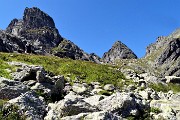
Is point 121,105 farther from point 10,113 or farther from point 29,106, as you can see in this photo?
point 10,113

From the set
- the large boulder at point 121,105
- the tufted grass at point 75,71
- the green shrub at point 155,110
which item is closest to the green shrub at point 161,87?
the tufted grass at point 75,71

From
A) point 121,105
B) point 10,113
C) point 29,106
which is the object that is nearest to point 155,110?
point 121,105

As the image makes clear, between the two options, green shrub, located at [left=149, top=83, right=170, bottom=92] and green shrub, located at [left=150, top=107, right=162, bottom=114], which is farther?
green shrub, located at [left=149, top=83, right=170, bottom=92]

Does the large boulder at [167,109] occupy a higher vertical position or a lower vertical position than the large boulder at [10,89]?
lower

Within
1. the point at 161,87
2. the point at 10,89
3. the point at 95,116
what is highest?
the point at 161,87

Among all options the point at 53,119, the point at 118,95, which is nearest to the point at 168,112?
the point at 118,95

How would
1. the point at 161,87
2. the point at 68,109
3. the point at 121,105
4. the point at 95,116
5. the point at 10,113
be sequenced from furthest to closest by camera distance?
the point at 161,87 < the point at 121,105 < the point at 68,109 < the point at 95,116 < the point at 10,113

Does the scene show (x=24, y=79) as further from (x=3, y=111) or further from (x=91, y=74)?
(x=91, y=74)

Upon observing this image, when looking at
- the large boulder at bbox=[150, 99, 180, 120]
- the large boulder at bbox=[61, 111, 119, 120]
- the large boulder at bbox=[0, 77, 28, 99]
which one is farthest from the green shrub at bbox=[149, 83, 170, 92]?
the large boulder at bbox=[61, 111, 119, 120]

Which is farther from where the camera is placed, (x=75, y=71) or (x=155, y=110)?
(x=75, y=71)

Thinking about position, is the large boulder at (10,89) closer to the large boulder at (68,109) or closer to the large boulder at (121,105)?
the large boulder at (68,109)

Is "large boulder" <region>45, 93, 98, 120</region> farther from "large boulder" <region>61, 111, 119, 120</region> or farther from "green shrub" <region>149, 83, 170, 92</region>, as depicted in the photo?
"green shrub" <region>149, 83, 170, 92</region>

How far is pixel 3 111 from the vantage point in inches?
670

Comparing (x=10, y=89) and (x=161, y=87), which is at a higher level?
(x=161, y=87)
